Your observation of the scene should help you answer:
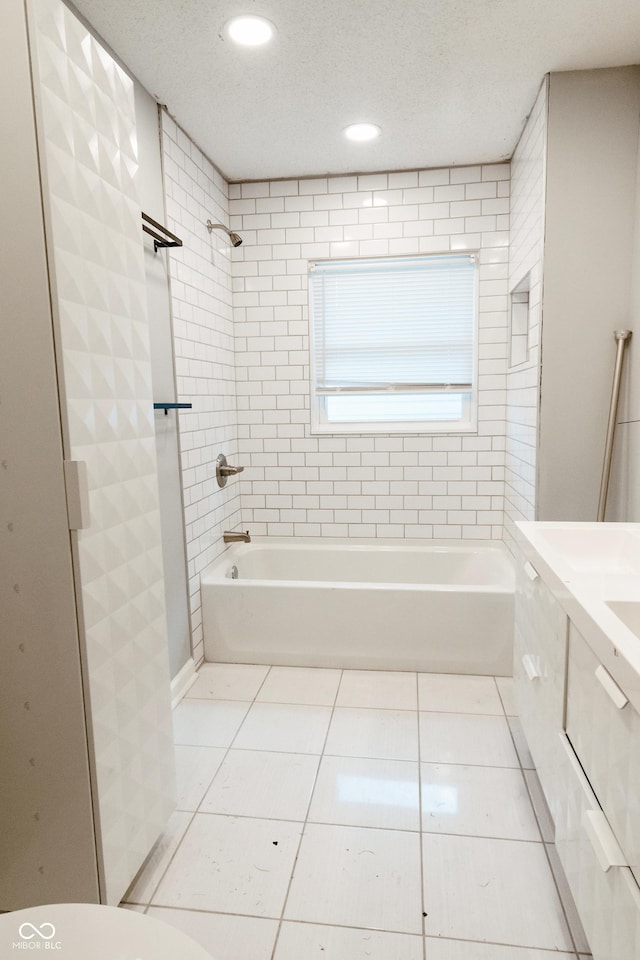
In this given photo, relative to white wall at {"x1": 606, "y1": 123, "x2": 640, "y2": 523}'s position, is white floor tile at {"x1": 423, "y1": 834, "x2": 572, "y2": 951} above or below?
below

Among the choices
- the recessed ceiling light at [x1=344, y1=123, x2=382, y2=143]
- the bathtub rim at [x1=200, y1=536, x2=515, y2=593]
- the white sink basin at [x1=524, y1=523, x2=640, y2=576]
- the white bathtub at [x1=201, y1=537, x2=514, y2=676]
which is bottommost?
the white bathtub at [x1=201, y1=537, x2=514, y2=676]

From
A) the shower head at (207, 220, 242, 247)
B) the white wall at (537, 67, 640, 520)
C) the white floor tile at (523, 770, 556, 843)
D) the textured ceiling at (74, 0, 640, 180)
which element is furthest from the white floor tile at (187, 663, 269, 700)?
the textured ceiling at (74, 0, 640, 180)

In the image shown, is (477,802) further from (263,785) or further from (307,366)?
(307,366)

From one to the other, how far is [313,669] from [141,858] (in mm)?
1434

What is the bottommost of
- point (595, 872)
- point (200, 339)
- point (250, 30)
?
point (595, 872)

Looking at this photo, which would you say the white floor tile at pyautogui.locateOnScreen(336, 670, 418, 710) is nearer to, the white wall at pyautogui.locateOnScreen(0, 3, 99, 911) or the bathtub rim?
the bathtub rim

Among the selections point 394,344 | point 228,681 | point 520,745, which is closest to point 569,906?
point 520,745

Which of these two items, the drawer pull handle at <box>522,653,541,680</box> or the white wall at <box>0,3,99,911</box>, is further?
the drawer pull handle at <box>522,653,541,680</box>

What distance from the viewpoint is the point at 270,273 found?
3490mm

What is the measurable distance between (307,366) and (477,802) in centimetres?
248

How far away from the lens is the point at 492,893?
5.14ft

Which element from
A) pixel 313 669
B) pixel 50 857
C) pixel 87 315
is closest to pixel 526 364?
pixel 313 669

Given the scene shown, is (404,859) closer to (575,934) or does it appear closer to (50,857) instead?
(575,934)

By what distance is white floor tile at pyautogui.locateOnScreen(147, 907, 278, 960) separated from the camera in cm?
142
